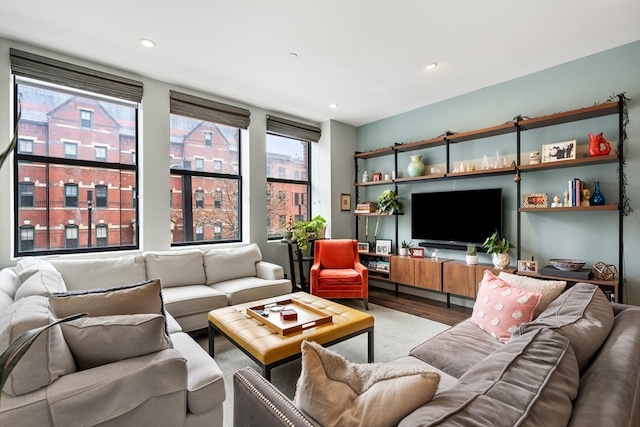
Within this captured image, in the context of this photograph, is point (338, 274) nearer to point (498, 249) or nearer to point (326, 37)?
point (498, 249)

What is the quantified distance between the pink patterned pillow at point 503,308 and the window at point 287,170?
3.27 metres

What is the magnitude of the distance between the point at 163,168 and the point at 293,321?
2.53m

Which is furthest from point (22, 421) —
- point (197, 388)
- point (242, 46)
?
point (242, 46)

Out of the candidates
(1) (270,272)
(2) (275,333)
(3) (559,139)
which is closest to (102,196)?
(1) (270,272)

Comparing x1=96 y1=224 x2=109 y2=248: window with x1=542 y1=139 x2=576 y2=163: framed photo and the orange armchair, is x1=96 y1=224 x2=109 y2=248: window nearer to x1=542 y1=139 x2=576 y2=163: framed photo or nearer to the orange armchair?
the orange armchair

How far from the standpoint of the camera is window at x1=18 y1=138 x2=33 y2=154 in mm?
2906

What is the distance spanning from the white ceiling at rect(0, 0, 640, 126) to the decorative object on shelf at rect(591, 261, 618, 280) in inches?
82.6

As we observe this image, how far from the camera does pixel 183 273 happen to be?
331 cm

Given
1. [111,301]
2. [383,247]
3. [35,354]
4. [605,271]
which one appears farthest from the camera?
[383,247]

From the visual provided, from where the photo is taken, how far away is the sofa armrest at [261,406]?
2.80ft

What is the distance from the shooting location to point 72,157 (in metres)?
3.16

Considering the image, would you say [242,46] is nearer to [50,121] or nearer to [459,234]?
[50,121]

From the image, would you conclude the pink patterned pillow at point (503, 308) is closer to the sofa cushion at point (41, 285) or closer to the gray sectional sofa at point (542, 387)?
the gray sectional sofa at point (542, 387)

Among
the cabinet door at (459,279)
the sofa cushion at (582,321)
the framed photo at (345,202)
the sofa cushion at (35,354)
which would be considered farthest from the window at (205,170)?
the sofa cushion at (582,321)
